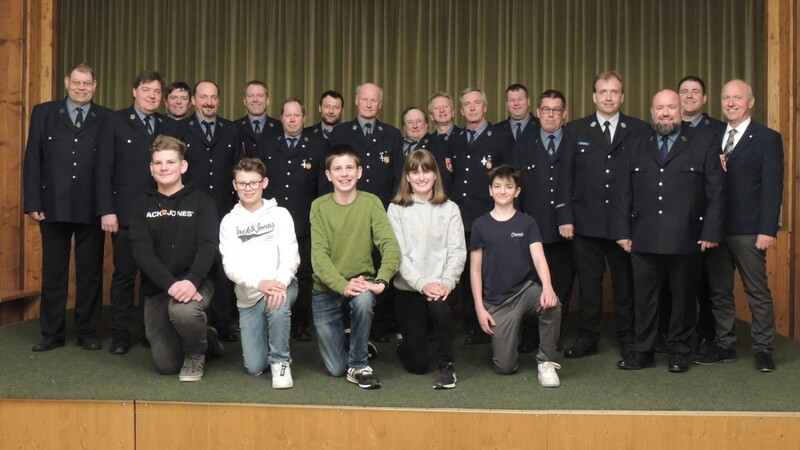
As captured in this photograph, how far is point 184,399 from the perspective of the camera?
316cm

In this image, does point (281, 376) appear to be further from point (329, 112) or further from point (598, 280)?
point (329, 112)

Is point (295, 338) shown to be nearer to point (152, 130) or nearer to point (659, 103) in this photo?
point (152, 130)

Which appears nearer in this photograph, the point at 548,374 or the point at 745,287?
the point at 548,374

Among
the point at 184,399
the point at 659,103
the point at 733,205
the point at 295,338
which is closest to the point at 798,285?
the point at 733,205

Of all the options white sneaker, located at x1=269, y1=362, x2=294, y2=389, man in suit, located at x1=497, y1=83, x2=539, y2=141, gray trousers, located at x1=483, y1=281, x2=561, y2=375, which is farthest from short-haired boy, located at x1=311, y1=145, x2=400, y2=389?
man in suit, located at x1=497, y1=83, x2=539, y2=141

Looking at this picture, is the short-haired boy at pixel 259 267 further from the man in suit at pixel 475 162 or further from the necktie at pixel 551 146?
the necktie at pixel 551 146

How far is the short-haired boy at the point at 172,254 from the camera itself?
11.7 feet

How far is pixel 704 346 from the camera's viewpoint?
409cm

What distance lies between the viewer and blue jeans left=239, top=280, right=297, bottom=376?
350cm

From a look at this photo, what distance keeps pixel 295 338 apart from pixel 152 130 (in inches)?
53.9

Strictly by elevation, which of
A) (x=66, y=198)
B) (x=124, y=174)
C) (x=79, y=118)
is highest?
(x=79, y=118)

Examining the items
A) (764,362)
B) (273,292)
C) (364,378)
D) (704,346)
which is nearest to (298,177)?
(273,292)

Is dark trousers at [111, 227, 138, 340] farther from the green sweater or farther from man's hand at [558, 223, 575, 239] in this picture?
man's hand at [558, 223, 575, 239]

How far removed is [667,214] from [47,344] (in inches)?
125
